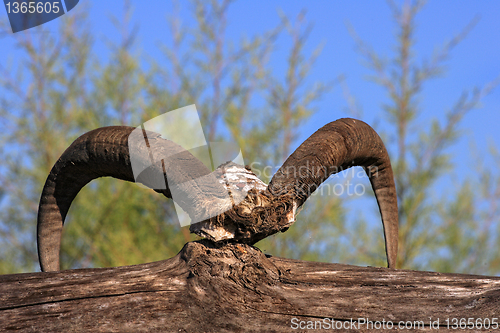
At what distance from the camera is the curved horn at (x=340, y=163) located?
261cm

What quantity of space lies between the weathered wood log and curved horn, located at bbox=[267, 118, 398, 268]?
1.60 feet

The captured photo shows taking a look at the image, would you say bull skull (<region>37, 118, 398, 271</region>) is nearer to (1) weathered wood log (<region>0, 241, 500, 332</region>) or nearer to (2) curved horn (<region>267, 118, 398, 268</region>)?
(2) curved horn (<region>267, 118, 398, 268</region>)

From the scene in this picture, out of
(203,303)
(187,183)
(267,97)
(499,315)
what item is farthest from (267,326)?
(267,97)

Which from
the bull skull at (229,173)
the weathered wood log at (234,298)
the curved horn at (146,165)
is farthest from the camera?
the curved horn at (146,165)

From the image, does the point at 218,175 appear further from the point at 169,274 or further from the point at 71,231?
the point at 71,231

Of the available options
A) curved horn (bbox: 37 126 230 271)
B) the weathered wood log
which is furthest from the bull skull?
the weathered wood log

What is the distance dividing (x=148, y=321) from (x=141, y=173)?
0.90 metres

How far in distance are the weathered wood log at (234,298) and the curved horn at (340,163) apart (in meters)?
0.49

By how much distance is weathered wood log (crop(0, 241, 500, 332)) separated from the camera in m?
2.20

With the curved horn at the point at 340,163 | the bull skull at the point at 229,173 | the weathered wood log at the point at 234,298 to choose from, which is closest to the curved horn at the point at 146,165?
the bull skull at the point at 229,173

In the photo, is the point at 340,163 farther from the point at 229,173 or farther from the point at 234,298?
the point at 234,298

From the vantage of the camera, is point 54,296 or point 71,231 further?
point 71,231

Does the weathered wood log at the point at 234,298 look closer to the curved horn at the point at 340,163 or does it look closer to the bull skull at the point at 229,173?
the bull skull at the point at 229,173

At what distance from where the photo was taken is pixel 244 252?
2398mm
